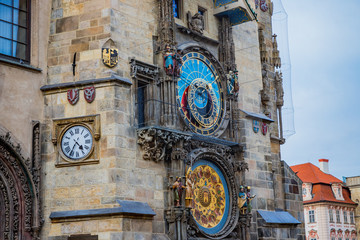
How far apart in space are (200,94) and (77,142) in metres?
4.29

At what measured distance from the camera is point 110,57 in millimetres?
15672

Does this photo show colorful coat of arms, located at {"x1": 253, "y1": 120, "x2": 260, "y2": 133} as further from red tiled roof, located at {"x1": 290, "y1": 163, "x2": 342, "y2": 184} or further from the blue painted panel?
red tiled roof, located at {"x1": 290, "y1": 163, "x2": 342, "y2": 184}

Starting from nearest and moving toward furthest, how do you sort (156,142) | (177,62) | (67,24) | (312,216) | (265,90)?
(156,142) < (67,24) < (177,62) < (265,90) < (312,216)

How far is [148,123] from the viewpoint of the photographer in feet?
53.8

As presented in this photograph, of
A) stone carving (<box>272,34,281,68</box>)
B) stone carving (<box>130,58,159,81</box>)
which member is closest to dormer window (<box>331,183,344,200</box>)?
stone carving (<box>272,34,281,68</box>)

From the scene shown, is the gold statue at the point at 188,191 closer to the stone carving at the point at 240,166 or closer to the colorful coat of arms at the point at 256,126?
the stone carving at the point at 240,166

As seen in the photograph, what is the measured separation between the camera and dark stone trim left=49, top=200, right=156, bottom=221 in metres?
14.5

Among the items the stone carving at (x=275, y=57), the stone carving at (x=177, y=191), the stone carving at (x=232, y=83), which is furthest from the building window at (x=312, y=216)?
the stone carving at (x=177, y=191)

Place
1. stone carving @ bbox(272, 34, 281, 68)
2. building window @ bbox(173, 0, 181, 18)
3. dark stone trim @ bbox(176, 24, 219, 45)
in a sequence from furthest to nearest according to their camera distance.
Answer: stone carving @ bbox(272, 34, 281, 68) → building window @ bbox(173, 0, 181, 18) → dark stone trim @ bbox(176, 24, 219, 45)

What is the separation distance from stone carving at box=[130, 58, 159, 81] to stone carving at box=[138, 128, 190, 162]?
1.50m

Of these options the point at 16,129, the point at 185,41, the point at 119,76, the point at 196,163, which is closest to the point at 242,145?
the point at 196,163

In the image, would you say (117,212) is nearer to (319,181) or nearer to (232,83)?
(232,83)

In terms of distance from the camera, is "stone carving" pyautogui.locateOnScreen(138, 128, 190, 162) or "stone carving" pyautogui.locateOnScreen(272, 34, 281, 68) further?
"stone carving" pyautogui.locateOnScreen(272, 34, 281, 68)

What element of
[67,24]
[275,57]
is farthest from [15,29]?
[275,57]
